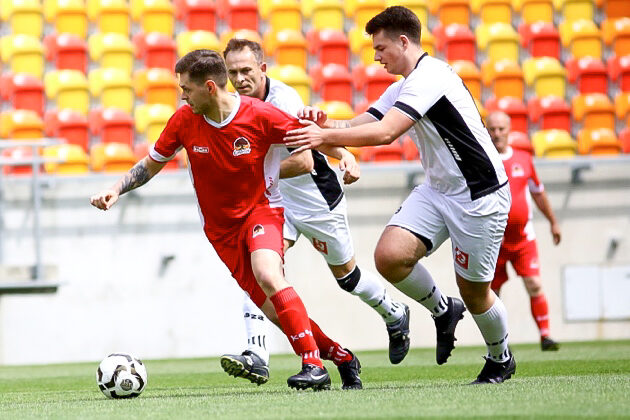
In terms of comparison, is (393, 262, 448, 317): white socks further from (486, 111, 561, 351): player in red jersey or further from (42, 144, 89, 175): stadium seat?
(42, 144, 89, 175): stadium seat

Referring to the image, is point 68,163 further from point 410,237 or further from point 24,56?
point 410,237

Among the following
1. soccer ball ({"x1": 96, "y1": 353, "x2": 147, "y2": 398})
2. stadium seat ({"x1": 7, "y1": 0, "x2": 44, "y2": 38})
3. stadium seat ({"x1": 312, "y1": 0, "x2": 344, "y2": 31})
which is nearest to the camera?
soccer ball ({"x1": 96, "y1": 353, "x2": 147, "y2": 398})

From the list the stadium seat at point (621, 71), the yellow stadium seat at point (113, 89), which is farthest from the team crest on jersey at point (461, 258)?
the stadium seat at point (621, 71)

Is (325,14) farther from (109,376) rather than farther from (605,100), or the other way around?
(109,376)

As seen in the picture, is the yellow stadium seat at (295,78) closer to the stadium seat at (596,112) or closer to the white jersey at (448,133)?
the stadium seat at (596,112)

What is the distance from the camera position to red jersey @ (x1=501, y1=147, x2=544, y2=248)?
34.7ft

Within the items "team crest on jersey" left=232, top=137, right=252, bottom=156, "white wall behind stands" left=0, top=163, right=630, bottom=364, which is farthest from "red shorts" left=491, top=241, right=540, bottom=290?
"team crest on jersey" left=232, top=137, right=252, bottom=156

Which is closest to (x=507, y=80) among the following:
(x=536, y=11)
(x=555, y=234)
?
(x=536, y=11)

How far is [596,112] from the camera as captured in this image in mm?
13797

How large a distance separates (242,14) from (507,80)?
3.38m

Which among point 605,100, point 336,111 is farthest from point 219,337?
point 605,100

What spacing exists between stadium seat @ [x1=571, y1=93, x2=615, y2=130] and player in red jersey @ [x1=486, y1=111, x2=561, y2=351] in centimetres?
335

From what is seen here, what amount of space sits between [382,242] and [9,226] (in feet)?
20.9

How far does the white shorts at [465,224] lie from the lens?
642 cm
